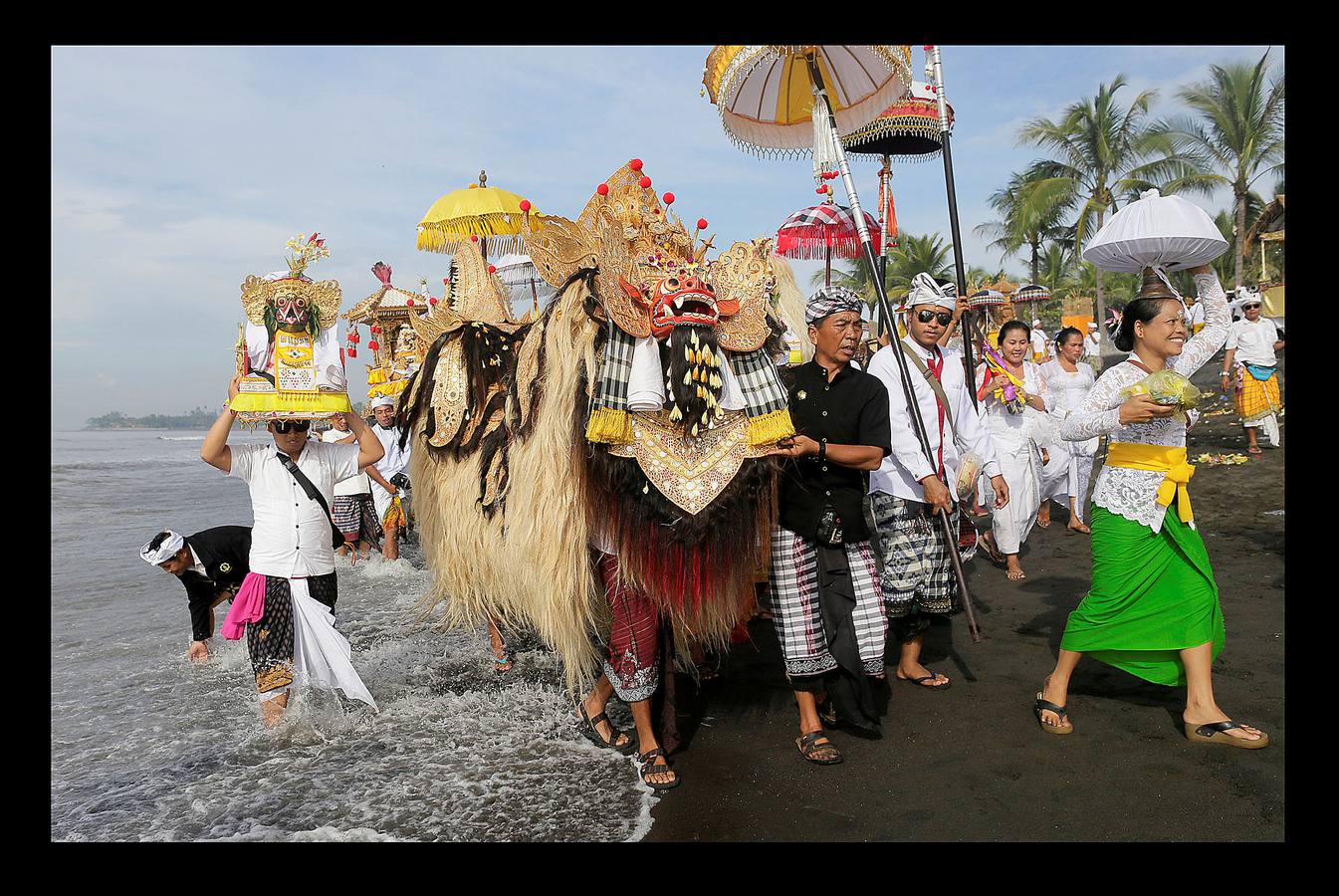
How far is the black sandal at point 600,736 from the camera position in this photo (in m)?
4.16

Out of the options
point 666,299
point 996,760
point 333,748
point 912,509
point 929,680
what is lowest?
point 333,748

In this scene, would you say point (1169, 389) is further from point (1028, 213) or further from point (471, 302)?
point (1028, 213)

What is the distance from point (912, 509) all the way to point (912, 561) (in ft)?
0.91

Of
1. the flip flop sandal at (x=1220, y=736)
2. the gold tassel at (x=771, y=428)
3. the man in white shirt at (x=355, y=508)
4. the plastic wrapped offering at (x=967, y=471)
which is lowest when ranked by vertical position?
the flip flop sandal at (x=1220, y=736)

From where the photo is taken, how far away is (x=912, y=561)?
4.48m

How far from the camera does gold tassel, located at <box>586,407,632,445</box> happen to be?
11.5 feet

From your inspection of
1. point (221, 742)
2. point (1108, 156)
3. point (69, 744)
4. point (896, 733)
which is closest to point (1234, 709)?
point (896, 733)

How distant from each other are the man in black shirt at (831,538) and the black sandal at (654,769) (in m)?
0.63

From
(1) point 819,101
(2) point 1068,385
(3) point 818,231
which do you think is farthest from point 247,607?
(2) point 1068,385

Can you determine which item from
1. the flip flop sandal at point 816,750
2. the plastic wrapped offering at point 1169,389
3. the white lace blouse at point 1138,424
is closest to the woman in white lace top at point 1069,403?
the white lace blouse at point 1138,424

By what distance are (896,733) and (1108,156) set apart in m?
29.0

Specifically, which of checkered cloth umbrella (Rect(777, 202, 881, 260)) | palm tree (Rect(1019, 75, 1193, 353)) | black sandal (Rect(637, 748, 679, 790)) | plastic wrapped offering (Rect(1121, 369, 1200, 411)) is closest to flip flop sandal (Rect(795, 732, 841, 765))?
black sandal (Rect(637, 748, 679, 790))

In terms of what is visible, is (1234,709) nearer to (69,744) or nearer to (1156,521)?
(1156,521)

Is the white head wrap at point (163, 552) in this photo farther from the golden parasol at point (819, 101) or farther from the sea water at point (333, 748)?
the golden parasol at point (819, 101)
